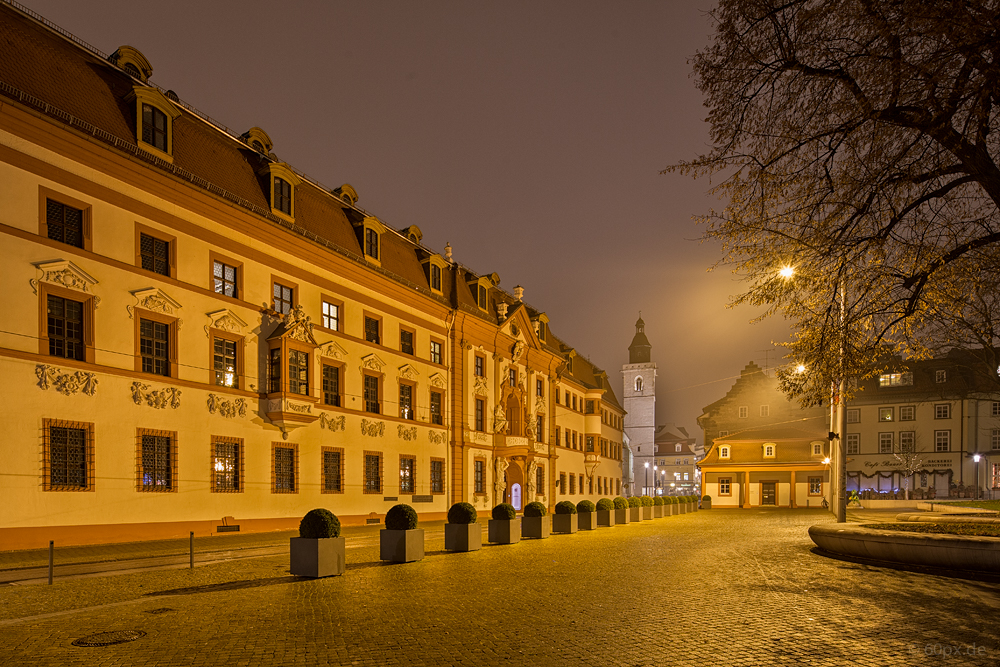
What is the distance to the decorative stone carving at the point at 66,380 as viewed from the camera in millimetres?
19188

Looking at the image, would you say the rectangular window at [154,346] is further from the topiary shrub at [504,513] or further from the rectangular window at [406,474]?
the rectangular window at [406,474]

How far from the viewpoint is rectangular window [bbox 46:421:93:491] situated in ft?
63.5

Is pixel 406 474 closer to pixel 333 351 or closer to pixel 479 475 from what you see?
pixel 479 475

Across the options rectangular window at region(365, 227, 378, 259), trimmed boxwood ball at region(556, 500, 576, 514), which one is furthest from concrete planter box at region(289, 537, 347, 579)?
rectangular window at region(365, 227, 378, 259)

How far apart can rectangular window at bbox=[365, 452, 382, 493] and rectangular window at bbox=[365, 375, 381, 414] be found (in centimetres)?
214

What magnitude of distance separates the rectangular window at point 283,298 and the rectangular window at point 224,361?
2.97 m

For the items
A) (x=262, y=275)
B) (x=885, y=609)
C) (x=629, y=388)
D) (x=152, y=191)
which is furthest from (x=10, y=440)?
(x=629, y=388)

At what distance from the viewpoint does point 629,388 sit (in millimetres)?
138750

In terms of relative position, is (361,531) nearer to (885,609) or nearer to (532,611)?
(532,611)

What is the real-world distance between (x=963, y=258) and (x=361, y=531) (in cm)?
2284

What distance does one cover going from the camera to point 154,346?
22.9m

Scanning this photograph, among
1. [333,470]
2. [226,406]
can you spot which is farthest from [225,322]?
[333,470]

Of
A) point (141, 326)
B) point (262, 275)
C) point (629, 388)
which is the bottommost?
point (629, 388)

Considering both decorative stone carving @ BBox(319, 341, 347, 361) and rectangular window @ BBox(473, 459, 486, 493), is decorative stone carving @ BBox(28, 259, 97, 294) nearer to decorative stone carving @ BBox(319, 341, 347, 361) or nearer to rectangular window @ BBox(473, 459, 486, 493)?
decorative stone carving @ BBox(319, 341, 347, 361)
